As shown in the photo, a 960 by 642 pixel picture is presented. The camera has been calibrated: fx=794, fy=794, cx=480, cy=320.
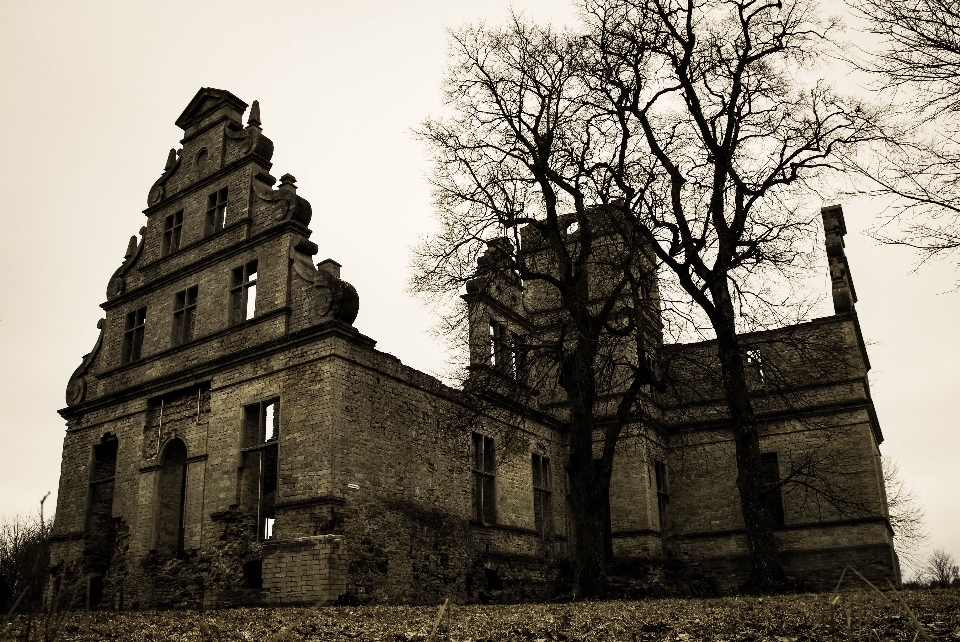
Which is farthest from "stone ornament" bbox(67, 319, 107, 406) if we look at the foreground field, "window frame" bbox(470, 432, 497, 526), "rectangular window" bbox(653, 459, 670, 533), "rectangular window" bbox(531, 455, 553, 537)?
"rectangular window" bbox(653, 459, 670, 533)

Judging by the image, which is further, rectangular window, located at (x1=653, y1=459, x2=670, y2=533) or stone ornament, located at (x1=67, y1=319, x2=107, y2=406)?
rectangular window, located at (x1=653, y1=459, x2=670, y2=533)

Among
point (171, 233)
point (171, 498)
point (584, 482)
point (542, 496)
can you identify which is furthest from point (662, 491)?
point (171, 233)

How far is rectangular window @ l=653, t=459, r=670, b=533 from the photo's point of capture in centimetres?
2619

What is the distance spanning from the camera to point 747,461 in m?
15.6

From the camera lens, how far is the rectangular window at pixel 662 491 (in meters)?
26.2

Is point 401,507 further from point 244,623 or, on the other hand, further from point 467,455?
point 244,623

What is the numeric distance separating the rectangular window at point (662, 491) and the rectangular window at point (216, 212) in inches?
605

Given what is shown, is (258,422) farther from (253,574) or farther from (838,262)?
(838,262)

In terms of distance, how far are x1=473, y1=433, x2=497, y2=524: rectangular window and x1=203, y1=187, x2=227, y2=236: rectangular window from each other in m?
9.22

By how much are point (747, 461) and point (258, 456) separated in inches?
428

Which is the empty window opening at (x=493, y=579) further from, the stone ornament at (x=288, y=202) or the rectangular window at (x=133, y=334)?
the rectangular window at (x=133, y=334)

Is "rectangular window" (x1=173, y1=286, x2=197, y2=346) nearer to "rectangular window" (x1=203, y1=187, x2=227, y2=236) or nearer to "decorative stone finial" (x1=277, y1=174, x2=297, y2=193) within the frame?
"rectangular window" (x1=203, y1=187, x2=227, y2=236)

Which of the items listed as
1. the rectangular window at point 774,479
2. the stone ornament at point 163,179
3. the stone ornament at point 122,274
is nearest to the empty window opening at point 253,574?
the stone ornament at point 122,274

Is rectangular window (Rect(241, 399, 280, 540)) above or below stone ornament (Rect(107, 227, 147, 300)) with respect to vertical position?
below
